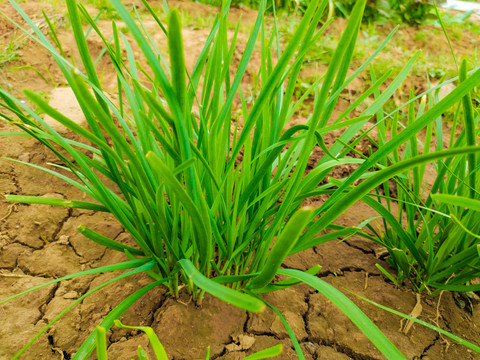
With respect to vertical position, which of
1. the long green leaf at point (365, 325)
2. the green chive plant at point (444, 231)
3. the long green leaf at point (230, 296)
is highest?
the long green leaf at point (230, 296)

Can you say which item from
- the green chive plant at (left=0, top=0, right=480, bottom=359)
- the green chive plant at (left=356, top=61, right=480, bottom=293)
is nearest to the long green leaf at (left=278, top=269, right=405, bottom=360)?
the green chive plant at (left=0, top=0, right=480, bottom=359)

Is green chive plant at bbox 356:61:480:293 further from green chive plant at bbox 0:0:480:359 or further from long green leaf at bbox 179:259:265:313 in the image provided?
long green leaf at bbox 179:259:265:313

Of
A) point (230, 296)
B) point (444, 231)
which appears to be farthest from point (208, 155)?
point (444, 231)

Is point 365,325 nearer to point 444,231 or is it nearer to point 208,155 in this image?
point 208,155

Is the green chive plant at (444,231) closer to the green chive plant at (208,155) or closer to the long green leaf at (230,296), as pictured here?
the green chive plant at (208,155)

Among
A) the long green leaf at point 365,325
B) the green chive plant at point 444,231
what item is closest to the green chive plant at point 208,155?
the long green leaf at point 365,325

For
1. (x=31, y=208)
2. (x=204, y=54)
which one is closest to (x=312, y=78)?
(x=204, y=54)

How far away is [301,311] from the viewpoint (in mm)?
943

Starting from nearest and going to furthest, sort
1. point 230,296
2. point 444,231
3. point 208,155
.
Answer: point 230,296 → point 208,155 → point 444,231

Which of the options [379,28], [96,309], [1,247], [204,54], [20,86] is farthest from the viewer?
[379,28]

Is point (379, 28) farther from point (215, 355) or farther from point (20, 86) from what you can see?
point (215, 355)

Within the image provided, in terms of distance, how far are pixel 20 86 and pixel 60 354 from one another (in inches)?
56.3

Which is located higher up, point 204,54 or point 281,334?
point 204,54

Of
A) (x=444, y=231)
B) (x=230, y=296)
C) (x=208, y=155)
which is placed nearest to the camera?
(x=230, y=296)
